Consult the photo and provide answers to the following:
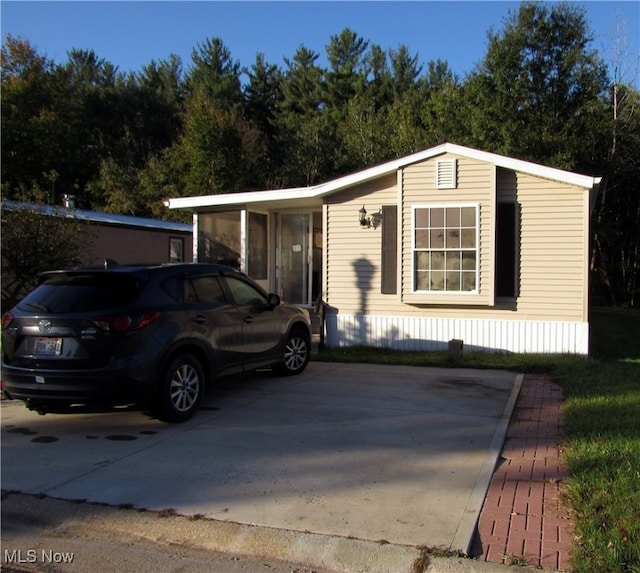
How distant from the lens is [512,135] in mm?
19688

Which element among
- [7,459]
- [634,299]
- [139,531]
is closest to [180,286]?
[7,459]

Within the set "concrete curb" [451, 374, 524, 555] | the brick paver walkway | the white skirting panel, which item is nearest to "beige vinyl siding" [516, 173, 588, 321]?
the white skirting panel

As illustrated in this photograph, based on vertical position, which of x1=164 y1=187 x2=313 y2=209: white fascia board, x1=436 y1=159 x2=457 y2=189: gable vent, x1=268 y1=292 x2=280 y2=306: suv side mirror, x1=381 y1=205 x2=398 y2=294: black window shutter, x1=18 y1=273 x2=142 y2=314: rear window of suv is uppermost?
x1=436 y1=159 x2=457 y2=189: gable vent

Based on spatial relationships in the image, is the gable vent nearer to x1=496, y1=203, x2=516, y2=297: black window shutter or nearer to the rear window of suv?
x1=496, y1=203, x2=516, y2=297: black window shutter

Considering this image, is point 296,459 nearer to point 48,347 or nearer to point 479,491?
point 479,491

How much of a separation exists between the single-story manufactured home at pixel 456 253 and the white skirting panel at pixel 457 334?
0.02 meters

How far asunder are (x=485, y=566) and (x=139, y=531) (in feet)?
7.12

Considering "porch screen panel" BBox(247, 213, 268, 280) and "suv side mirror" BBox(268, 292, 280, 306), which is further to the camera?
"porch screen panel" BBox(247, 213, 268, 280)

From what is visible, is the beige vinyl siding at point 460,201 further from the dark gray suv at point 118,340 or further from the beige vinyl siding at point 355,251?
the dark gray suv at point 118,340

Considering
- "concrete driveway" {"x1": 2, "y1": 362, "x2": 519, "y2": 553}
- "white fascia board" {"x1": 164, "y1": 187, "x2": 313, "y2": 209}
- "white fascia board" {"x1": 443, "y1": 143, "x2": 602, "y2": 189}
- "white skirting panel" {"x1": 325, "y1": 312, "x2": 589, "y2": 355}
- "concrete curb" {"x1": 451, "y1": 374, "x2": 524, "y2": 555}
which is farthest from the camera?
"white fascia board" {"x1": 164, "y1": 187, "x2": 313, "y2": 209}

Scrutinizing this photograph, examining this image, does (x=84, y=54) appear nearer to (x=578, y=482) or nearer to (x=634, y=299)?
(x=634, y=299)

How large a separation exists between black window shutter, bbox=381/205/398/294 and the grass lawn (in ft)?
4.19

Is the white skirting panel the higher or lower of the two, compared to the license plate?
lower

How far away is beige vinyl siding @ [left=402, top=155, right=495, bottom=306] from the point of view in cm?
1066
